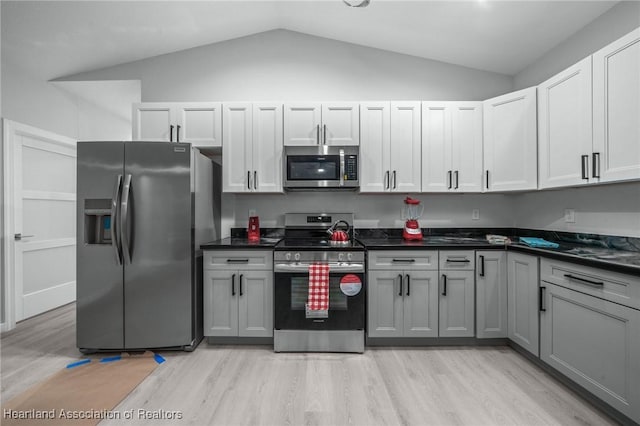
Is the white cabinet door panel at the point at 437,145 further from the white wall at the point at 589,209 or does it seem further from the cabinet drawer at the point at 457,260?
the white wall at the point at 589,209

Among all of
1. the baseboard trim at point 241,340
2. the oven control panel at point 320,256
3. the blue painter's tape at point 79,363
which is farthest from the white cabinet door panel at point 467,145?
the blue painter's tape at point 79,363

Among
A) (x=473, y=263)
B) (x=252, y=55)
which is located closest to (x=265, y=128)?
(x=252, y=55)

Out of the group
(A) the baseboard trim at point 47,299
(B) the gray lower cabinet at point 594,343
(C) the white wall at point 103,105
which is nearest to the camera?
(B) the gray lower cabinet at point 594,343

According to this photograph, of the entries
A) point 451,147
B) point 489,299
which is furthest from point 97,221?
Answer: point 489,299

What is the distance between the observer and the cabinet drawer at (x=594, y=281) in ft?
4.90

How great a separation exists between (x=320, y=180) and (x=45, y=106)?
337 centimetres

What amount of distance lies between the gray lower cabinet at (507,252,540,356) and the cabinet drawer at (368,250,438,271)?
25.2 inches

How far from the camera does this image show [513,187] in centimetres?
265

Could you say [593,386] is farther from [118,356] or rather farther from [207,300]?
[118,356]

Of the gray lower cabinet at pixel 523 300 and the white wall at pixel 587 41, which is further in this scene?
the gray lower cabinet at pixel 523 300

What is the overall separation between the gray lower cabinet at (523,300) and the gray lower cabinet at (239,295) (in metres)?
2.10

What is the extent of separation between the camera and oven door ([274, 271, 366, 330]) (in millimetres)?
2426

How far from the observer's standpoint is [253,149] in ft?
9.45

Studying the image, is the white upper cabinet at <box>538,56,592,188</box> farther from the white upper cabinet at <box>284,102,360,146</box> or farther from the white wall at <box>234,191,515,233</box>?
the white upper cabinet at <box>284,102,360,146</box>
